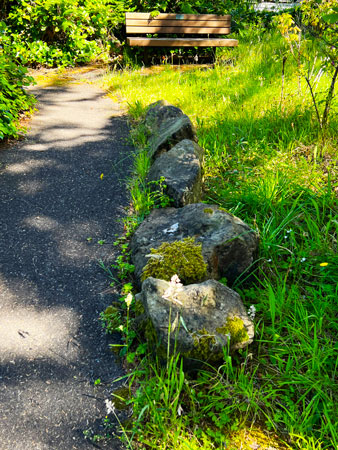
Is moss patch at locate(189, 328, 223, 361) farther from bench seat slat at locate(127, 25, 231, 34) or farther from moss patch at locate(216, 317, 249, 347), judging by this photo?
bench seat slat at locate(127, 25, 231, 34)

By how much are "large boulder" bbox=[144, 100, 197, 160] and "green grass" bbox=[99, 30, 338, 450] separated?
0.22 m

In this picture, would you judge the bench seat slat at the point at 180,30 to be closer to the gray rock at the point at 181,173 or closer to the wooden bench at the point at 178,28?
the wooden bench at the point at 178,28

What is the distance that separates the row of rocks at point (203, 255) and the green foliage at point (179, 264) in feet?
0.19

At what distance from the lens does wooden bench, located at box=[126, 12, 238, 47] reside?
25.2ft

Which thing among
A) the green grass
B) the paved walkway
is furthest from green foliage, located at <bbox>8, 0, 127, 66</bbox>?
the green grass

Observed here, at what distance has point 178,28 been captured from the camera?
8023 mm

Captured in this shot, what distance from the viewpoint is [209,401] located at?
6.29 ft

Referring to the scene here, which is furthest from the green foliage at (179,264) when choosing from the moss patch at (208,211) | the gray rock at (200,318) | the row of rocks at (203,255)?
the moss patch at (208,211)

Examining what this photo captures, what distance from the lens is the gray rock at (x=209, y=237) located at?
2455 millimetres

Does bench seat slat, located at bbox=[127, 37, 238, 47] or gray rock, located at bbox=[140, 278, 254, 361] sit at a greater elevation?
bench seat slat, located at bbox=[127, 37, 238, 47]

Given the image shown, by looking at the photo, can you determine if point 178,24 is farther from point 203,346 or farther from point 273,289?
point 203,346

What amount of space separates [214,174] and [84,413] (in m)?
2.47

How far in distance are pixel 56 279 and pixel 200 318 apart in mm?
1208

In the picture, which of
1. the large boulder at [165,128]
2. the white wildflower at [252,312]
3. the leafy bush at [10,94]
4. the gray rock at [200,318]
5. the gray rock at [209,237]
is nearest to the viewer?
the gray rock at [200,318]
